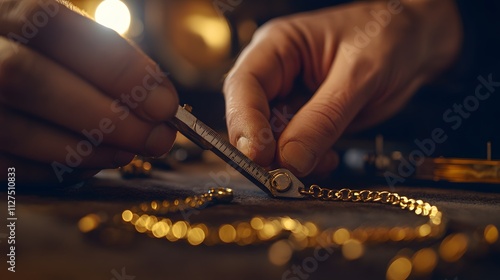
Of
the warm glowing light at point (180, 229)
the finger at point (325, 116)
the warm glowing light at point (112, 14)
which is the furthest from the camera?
the warm glowing light at point (112, 14)

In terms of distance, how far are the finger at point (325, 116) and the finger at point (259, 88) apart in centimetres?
4

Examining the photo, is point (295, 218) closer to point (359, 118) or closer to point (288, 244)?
point (288, 244)

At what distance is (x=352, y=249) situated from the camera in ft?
1.47

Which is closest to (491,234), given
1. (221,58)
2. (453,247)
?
(453,247)

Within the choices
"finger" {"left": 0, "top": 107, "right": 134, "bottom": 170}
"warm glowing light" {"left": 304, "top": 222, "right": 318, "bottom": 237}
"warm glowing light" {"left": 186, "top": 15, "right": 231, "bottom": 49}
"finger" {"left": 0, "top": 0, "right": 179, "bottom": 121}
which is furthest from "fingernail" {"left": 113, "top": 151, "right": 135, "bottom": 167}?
"warm glowing light" {"left": 186, "top": 15, "right": 231, "bottom": 49}

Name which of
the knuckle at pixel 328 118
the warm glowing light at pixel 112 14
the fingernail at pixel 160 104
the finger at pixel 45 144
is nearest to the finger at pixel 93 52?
the fingernail at pixel 160 104

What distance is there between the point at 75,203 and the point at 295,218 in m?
0.30

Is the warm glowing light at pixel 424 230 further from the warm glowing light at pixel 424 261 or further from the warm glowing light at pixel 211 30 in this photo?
the warm glowing light at pixel 211 30

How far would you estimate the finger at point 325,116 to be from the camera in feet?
2.84

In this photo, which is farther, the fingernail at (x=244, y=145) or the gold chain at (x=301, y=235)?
the fingernail at (x=244, y=145)

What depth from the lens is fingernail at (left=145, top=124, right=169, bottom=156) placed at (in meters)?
0.75

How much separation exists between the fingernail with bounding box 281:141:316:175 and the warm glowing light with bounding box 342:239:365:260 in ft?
1.24

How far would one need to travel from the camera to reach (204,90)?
2.52 meters

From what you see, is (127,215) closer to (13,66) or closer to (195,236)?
(195,236)
